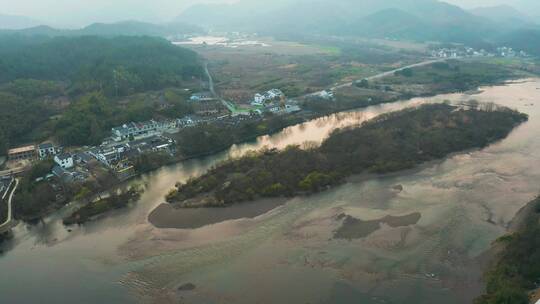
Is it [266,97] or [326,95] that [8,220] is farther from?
[326,95]

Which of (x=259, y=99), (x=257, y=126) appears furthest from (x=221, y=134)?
(x=259, y=99)

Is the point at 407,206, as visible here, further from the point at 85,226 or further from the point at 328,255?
the point at 85,226

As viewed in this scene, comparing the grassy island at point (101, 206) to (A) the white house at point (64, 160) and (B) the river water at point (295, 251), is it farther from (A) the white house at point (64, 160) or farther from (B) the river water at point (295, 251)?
(A) the white house at point (64, 160)

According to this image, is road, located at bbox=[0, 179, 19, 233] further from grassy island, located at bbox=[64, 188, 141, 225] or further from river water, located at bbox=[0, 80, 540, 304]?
grassy island, located at bbox=[64, 188, 141, 225]

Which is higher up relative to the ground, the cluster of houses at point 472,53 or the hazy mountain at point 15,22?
the hazy mountain at point 15,22

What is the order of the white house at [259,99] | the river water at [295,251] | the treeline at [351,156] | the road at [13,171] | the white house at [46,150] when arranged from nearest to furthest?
the river water at [295,251] < the treeline at [351,156] < the road at [13,171] < the white house at [46,150] < the white house at [259,99]

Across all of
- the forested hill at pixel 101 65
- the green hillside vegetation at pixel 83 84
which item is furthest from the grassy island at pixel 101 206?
the forested hill at pixel 101 65
